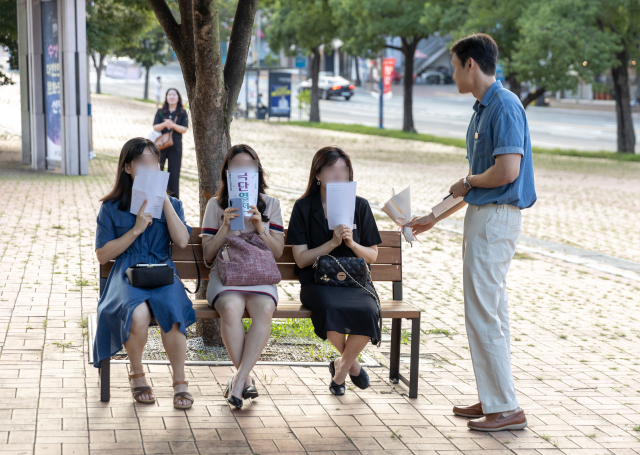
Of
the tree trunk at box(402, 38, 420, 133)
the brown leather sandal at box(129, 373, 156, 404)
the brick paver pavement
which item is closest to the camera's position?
the brick paver pavement

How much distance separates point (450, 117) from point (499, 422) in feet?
118

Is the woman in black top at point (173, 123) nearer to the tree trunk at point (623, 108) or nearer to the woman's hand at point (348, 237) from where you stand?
the woman's hand at point (348, 237)

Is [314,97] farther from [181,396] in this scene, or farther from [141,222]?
[181,396]

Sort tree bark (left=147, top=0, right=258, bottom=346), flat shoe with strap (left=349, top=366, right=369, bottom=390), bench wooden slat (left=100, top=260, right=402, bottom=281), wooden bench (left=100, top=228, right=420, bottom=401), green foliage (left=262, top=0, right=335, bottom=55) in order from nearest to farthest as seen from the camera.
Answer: wooden bench (left=100, top=228, right=420, bottom=401) < flat shoe with strap (left=349, top=366, right=369, bottom=390) < bench wooden slat (left=100, top=260, right=402, bottom=281) < tree bark (left=147, top=0, right=258, bottom=346) < green foliage (left=262, top=0, right=335, bottom=55)

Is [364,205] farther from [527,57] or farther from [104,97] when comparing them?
[104,97]

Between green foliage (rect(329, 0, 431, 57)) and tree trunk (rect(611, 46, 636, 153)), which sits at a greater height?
green foliage (rect(329, 0, 431, 57))

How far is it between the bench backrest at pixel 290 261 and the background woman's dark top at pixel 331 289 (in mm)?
126

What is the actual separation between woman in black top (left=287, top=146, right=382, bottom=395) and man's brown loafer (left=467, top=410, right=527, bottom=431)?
0.70 metres

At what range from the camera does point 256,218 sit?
14.0 feet

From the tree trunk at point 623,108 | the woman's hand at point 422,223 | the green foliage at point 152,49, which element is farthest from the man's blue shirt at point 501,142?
the green foliage at point 152,49

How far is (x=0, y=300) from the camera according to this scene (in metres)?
5.99

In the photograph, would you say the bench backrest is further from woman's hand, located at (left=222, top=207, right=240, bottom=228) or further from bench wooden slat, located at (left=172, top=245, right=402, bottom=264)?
woman's hand, located at (left=222, top=207, right=240, bottom=228)

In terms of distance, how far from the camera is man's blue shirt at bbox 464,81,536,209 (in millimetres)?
3748

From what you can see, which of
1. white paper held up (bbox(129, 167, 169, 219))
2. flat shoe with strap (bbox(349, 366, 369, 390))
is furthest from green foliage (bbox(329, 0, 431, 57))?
white paper held up (bbox(129, 167, 169, 219))
